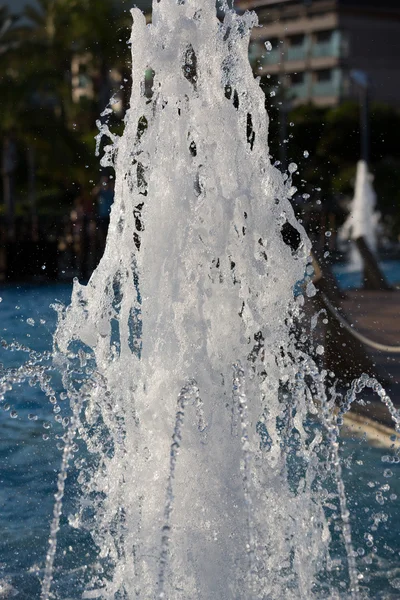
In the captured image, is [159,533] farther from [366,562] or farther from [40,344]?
[40,344]

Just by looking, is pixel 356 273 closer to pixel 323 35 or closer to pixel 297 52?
pixel 297 52

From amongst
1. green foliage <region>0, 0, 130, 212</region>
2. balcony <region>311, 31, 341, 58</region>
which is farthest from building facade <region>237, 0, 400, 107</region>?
green foliage <region>0, 0, 130, 212</region>

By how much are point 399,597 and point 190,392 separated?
1353mm


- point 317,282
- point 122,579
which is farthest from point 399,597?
point 317,282

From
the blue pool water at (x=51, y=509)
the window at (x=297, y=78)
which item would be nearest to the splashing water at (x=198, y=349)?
the blue pool water at (x=51, y=509)

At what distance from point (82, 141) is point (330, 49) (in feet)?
126

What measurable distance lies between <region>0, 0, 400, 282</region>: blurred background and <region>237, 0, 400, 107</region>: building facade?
9520 mm

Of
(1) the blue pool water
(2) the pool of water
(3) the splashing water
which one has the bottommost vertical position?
(2) the pool of water

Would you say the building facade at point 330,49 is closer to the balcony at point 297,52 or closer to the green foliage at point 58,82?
the balcony at point 297,52

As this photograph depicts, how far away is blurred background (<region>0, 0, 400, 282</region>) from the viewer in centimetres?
1970

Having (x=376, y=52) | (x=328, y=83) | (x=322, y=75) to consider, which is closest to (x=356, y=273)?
(x=328, y=83)

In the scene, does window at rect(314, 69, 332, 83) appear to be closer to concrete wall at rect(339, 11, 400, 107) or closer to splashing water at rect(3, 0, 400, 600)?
concrete wall at rect(339, 11, 400, 107)

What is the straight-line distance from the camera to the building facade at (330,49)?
6919 cm

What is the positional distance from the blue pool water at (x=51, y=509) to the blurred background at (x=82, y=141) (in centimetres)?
1076
